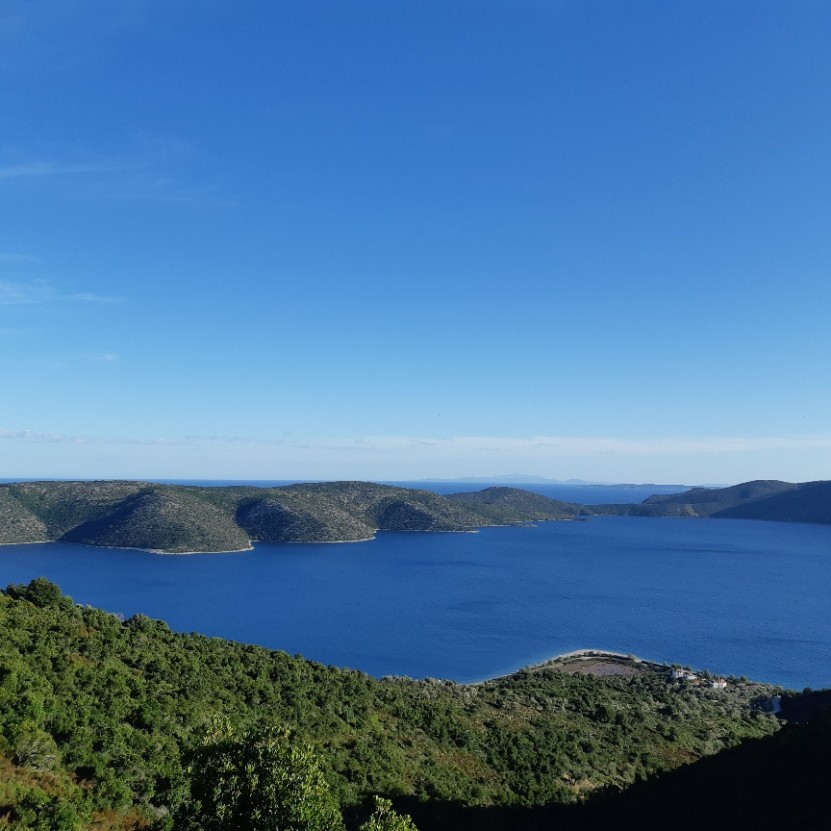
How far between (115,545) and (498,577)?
11752 cm

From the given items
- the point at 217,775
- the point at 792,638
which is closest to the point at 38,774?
the point at 217,775

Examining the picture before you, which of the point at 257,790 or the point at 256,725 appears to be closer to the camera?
the point at 257,790

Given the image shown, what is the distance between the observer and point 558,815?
3006 cm

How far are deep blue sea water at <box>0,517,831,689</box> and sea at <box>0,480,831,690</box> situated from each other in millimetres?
405

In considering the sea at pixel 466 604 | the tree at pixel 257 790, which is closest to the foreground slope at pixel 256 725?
the tree at pixel 257 790

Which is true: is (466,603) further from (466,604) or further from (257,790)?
(257,790)

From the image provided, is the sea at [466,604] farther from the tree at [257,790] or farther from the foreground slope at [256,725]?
the tree at [257,790]

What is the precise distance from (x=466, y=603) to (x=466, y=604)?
0.82 metres

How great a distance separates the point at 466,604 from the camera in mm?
127188

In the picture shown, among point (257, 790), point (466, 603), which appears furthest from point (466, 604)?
point (257, 790)

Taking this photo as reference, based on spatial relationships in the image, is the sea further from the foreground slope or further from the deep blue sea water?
the foreground slope

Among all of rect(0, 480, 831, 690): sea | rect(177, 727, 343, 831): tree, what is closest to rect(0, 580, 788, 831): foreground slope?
rect(177, 727, 343, 831): tree

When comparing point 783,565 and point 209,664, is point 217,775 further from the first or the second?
point 783,565

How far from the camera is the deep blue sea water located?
91438mm
